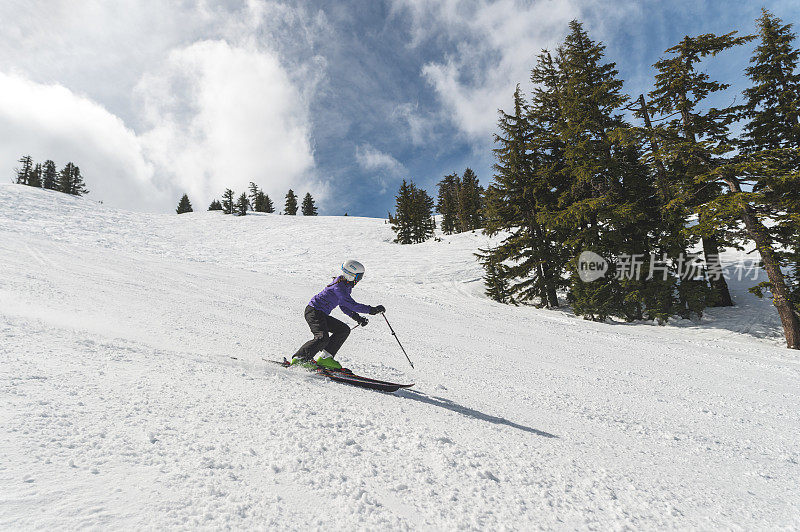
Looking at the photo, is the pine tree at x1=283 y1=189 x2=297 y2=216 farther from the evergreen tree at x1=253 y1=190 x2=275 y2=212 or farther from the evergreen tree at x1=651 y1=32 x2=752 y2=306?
the evergreen tree at x1=651 y1=32 x2=752 y2=306

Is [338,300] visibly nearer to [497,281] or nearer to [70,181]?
[497,281]

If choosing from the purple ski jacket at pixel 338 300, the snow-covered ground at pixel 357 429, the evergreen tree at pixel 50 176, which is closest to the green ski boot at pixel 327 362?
the snow-covered ground at pixel 357 429

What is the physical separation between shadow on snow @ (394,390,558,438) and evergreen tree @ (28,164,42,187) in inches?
3489

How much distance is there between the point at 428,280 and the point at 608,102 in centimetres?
1421

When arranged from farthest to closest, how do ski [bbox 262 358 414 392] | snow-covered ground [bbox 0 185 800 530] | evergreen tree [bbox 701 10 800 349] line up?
evergreen tree [bbox 701 10 800 349] < ski [bbox 262 358 414 392] < snow-covered ground [bbox 0 185 800 530]

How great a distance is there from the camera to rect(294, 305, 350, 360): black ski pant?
5768 mm

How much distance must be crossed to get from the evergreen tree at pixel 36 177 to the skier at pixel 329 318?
285ft

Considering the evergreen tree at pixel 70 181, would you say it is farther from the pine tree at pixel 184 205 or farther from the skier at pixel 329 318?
the skier at pixel 329 318

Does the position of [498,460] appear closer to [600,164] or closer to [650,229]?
[600,164]

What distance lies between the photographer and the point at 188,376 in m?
4.48

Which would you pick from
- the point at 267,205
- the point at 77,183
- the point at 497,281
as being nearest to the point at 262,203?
the point at 267,205

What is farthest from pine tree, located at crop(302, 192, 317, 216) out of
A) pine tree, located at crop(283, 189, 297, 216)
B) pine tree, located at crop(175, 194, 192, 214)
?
pine tree, located at crop(175, 194, 192, 214)

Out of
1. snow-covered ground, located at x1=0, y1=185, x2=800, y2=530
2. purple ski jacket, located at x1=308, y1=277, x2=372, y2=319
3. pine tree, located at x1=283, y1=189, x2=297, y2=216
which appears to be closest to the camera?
snow-covered ground, located at x1=0, y1=185, x2=800, y2=530

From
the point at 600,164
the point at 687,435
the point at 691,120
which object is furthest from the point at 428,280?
the point at 687,435
